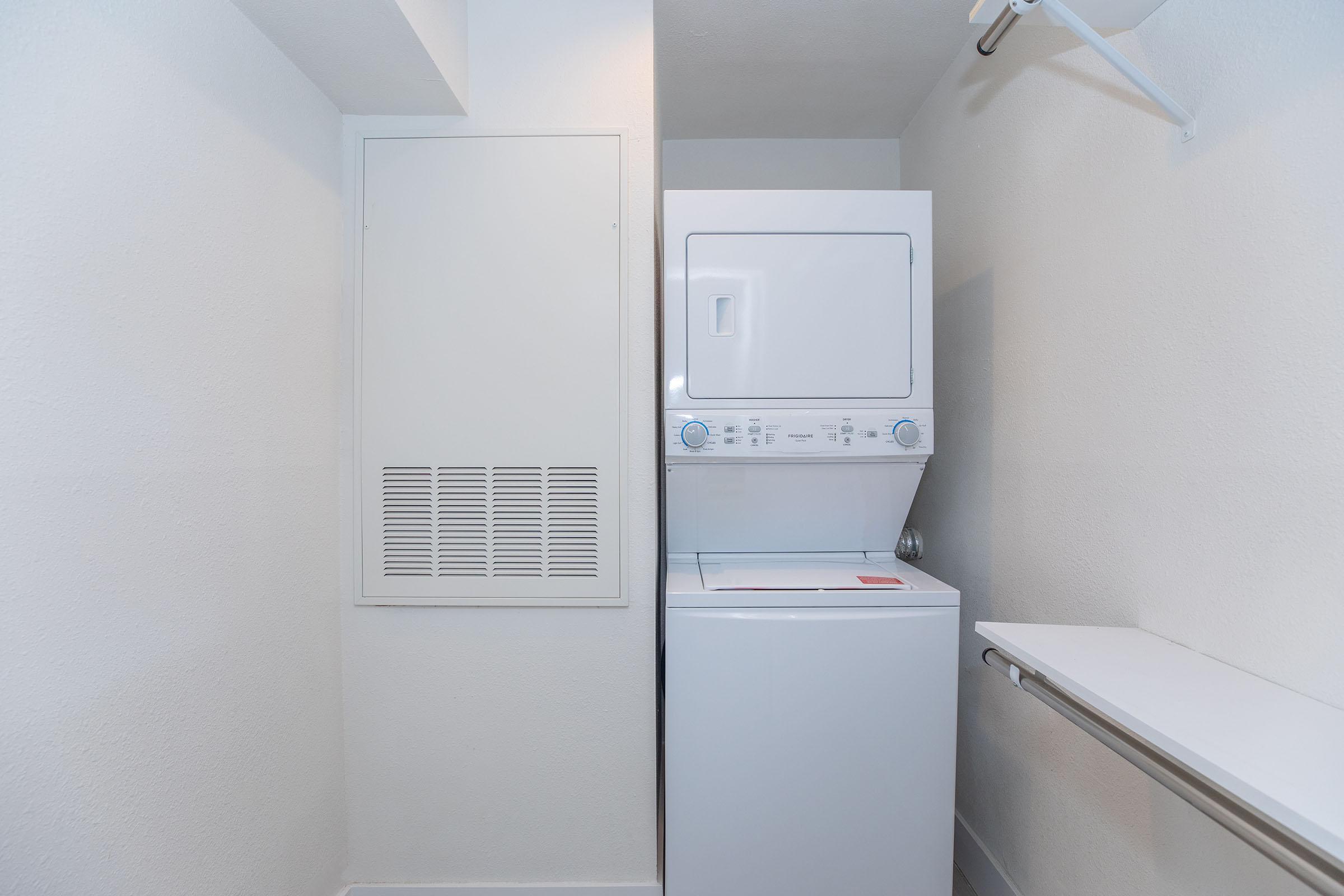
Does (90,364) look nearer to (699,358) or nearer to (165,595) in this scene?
(165,595)

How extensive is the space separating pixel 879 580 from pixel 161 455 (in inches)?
63.1

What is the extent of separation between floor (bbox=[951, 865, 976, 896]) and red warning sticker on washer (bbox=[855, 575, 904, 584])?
929mm

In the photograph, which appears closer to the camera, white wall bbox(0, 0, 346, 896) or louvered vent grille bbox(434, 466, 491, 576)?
Answer: white wall bbox(0, 0, 346, 896)

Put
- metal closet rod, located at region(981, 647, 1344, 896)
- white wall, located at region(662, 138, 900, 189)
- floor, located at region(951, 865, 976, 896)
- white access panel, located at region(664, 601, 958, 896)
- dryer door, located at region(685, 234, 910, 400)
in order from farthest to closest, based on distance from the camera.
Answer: white wall, located at region(662, 138, 900, 189) < floor, located at region(951, 865, 976, 896) < dryer door, located at region(685, 234, 910, 400) < white access panel, located at region(664, 601, 958, 896) < metal closet rod, located at region(981, 647, 1344, 896)

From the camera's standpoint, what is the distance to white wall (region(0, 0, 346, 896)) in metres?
0.85

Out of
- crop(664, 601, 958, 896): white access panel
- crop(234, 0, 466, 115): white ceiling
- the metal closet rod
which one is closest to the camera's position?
the metal closet rod

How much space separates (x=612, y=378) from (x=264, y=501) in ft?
2.83

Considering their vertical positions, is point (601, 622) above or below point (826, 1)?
below

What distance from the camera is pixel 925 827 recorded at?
1468 mm

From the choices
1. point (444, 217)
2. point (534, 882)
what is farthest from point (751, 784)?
point (444, 217)

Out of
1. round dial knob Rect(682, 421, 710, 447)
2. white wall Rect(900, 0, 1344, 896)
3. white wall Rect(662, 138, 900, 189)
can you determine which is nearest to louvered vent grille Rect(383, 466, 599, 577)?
round dial knob Rect(682, 421, 710, 447)

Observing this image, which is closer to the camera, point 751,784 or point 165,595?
point 165,595

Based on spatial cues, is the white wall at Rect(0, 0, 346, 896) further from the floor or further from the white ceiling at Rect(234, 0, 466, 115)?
the floor

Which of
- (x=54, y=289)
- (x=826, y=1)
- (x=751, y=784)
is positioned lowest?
(x=751, y=784)
